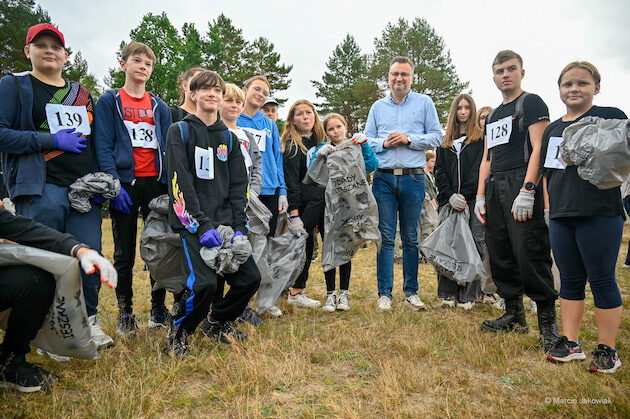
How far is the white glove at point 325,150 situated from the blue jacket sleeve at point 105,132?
6.38 feet

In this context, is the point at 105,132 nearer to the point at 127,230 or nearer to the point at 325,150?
the point at 127,230

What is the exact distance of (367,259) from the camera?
837cm

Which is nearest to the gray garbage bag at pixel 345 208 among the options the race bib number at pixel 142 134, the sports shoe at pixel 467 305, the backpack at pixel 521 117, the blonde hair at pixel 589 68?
the sports shoe at pixel 467 305

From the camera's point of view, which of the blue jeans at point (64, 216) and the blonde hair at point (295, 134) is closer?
the blue jeans at point (64, 216)

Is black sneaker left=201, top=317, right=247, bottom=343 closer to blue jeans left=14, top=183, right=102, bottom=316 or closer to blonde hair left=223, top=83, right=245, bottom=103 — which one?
blue jeans left=14, top=183, right=102, bottom=316

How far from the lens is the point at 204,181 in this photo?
121 inches

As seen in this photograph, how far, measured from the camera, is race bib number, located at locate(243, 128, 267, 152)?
159 inches

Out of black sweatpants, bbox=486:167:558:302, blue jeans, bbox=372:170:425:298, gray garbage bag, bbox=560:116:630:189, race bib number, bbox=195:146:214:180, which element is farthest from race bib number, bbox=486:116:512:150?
race bib number, bbox=195:146:214:180

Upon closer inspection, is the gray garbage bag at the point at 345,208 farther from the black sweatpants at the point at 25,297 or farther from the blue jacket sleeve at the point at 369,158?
the black sweatpants at the point at 25,297

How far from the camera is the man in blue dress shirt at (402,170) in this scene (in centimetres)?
420

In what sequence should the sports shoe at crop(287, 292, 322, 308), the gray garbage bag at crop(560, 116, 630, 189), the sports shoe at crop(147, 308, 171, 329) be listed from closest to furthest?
the gray garbage bag at crop(560, 116, 630, 189), the sports shoe at crop(147, 308, 171, 329), the sports shoe at crop(287, 292, 322, 308)

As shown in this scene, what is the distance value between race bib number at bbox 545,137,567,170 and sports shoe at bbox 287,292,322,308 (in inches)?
106

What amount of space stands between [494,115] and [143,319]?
13.2 ft

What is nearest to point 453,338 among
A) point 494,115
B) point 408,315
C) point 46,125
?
point 408,315
